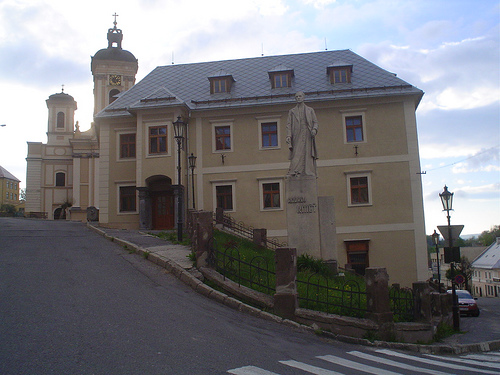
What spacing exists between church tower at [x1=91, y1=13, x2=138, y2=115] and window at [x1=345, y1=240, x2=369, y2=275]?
37.3 metres

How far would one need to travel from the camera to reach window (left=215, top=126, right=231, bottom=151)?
29.0 meters

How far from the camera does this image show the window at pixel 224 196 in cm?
2839

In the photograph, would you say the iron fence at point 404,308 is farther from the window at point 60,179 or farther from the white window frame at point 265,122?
the window at point 60,179

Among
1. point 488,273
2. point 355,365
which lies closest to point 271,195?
point 355,365

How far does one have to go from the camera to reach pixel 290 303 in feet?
31.7

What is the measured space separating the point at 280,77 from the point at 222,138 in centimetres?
566

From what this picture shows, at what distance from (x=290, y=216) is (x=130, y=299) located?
631cm

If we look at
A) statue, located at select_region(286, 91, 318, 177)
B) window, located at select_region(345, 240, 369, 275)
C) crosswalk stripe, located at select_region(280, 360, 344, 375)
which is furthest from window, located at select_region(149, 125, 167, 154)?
crosswalk stripe, located at select_region(280, 360, 344, 375)

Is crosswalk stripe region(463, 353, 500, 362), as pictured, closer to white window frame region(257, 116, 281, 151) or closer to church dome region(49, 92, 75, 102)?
white window frame region(257, 116, 281, 151)

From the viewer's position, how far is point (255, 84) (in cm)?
3097

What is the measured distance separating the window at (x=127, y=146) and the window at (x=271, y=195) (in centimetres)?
867

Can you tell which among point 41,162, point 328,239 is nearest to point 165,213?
point 328,239

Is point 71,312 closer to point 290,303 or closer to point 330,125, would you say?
point 290,303

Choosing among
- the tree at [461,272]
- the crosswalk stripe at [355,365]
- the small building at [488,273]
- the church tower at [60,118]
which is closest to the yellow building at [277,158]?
the tree at [461,272]
